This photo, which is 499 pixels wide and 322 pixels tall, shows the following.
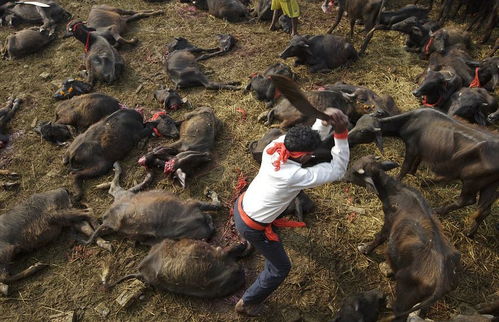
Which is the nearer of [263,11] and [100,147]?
[100,147]

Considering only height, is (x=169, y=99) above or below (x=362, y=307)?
above

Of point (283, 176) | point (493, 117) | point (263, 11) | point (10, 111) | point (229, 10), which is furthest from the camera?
point (229, 10)

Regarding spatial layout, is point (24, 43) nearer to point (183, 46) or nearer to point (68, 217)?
point (183, 46)

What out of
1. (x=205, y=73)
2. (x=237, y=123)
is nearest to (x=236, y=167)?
(x=237, y=123)

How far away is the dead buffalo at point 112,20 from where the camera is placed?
10.4m

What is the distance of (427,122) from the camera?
6.20 meters

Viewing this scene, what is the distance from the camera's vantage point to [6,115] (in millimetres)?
8336

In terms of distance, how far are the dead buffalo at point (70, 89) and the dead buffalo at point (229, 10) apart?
464 cm

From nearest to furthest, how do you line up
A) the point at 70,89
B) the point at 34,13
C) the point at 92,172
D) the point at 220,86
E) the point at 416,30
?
the point at 92,172, the point at 70,89, the point at 220,86, the point at 416,30, the point at 34,13

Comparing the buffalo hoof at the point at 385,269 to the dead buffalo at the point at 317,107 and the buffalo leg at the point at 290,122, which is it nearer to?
the dead buffalo at the point at 317,107

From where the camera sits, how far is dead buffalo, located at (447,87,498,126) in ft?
23.5

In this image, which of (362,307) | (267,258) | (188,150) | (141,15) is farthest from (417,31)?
(141,15)

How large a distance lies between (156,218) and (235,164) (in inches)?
80.5

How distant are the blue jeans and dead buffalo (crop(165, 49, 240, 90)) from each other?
5046 millimetres
